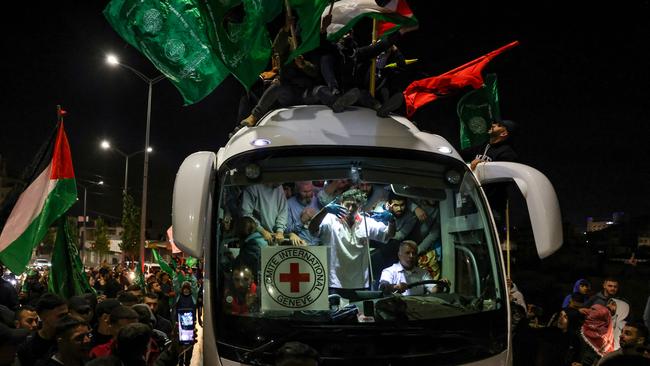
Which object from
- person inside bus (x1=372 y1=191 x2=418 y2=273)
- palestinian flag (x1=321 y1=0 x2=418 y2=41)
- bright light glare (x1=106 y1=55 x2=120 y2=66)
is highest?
bright light glare (x1=106 y1=55 x2=120 y2=66)

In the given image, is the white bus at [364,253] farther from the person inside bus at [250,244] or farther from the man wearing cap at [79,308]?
the man wearing cap at [79,308]

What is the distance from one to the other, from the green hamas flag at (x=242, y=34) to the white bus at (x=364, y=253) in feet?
2.34

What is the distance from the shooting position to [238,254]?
4.80m

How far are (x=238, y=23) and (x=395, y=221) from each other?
243cm

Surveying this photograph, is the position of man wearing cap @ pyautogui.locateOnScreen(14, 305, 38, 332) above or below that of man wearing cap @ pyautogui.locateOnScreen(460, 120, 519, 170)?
below

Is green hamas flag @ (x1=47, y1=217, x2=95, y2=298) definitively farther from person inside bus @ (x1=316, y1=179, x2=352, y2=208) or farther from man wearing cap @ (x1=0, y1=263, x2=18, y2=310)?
person inside bus @ (x1=316, y1=179, x2=352, y2=208)

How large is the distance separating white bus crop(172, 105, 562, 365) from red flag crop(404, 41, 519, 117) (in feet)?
8.80

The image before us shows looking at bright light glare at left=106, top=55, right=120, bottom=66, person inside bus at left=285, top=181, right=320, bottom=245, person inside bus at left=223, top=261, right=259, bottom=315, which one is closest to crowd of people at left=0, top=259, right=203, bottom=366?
person inside bus at left=223, top=261, right=259, bottom=315

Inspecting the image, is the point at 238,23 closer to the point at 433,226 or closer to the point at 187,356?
the point at 433,226

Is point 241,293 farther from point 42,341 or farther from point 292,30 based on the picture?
point 292,30

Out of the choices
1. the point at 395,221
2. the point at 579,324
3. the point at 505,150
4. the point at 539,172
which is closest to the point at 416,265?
the point at 395,221

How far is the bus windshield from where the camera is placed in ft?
14.6

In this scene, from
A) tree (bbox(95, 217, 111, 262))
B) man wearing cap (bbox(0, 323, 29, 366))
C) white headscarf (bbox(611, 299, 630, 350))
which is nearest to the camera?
man wearing cap (bbox(0, 323, 29, 366))

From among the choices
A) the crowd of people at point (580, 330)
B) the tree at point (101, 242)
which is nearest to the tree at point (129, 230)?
the tree at point (101, 242)
